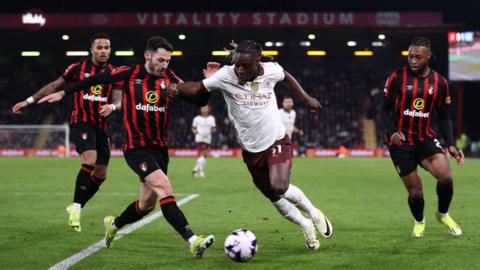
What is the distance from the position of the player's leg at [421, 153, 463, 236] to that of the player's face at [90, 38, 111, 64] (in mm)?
4295

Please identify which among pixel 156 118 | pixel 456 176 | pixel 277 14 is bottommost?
pixel 456 176

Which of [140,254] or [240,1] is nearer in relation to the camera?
[140,254]

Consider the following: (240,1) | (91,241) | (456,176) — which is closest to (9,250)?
(91,241)

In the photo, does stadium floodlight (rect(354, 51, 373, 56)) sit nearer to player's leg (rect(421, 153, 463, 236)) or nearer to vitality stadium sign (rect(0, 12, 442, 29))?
vitality stadium sign (rect(0, 12, 442, 29))

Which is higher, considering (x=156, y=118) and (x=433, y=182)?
(x=156, y=118)

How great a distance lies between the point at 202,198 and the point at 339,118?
33.0 metres

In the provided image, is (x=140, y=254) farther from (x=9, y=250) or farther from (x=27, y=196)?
(x=27, y=196)

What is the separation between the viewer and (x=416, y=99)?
366 inches

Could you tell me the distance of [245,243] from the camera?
7473 millimetres

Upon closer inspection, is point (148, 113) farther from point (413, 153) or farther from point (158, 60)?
point (413, 153)

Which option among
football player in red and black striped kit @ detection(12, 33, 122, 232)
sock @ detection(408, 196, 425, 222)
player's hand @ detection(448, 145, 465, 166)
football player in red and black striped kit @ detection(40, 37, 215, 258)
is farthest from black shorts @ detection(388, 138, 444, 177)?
football player in red and black striped kit @ detection(12, 33, 122, 232)

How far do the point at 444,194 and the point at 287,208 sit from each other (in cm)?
225

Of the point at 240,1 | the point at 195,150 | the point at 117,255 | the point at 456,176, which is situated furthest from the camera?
the point at 240,1

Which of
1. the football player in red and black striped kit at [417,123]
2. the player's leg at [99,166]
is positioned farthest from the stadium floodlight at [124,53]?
the football player in red and black striped kit at [417,123]
